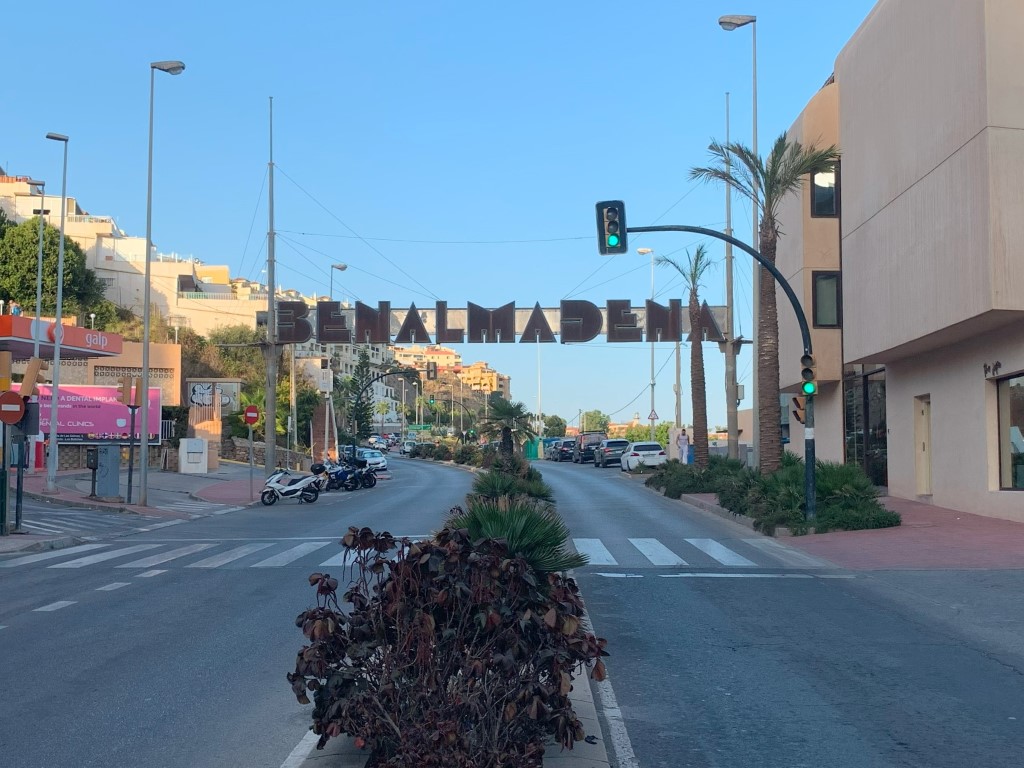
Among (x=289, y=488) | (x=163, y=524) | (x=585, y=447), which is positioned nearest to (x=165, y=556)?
(x=163, y=524)

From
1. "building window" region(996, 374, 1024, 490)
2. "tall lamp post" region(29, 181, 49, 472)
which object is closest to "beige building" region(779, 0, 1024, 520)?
"building window" region(996, 374, 1024, 490)

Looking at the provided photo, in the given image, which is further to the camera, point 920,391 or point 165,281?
point 165,281

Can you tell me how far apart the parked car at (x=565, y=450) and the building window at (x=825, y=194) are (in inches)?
1734

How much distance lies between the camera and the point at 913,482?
2797cm

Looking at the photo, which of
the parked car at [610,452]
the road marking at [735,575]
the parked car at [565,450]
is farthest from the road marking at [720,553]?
the parked car at [565,450]

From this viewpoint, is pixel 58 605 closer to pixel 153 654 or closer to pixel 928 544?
pixel 153 654

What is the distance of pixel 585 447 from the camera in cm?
7062

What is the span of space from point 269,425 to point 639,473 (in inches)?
723

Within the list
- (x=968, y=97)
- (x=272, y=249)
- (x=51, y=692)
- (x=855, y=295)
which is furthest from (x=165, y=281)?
(x=51, y=692)

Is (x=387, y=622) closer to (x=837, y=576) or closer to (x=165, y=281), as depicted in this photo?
(x=837, y=576)

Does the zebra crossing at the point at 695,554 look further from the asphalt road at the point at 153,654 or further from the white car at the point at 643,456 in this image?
the white car at the point at 643,456

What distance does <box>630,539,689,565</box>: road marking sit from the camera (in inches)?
664

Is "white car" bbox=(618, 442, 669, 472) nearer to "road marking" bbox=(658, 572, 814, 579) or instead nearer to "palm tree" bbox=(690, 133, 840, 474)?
"palm tree" bbox=(690, 133, 840, 474)

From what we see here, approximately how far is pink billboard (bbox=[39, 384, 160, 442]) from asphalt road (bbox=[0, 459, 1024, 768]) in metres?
28.6
